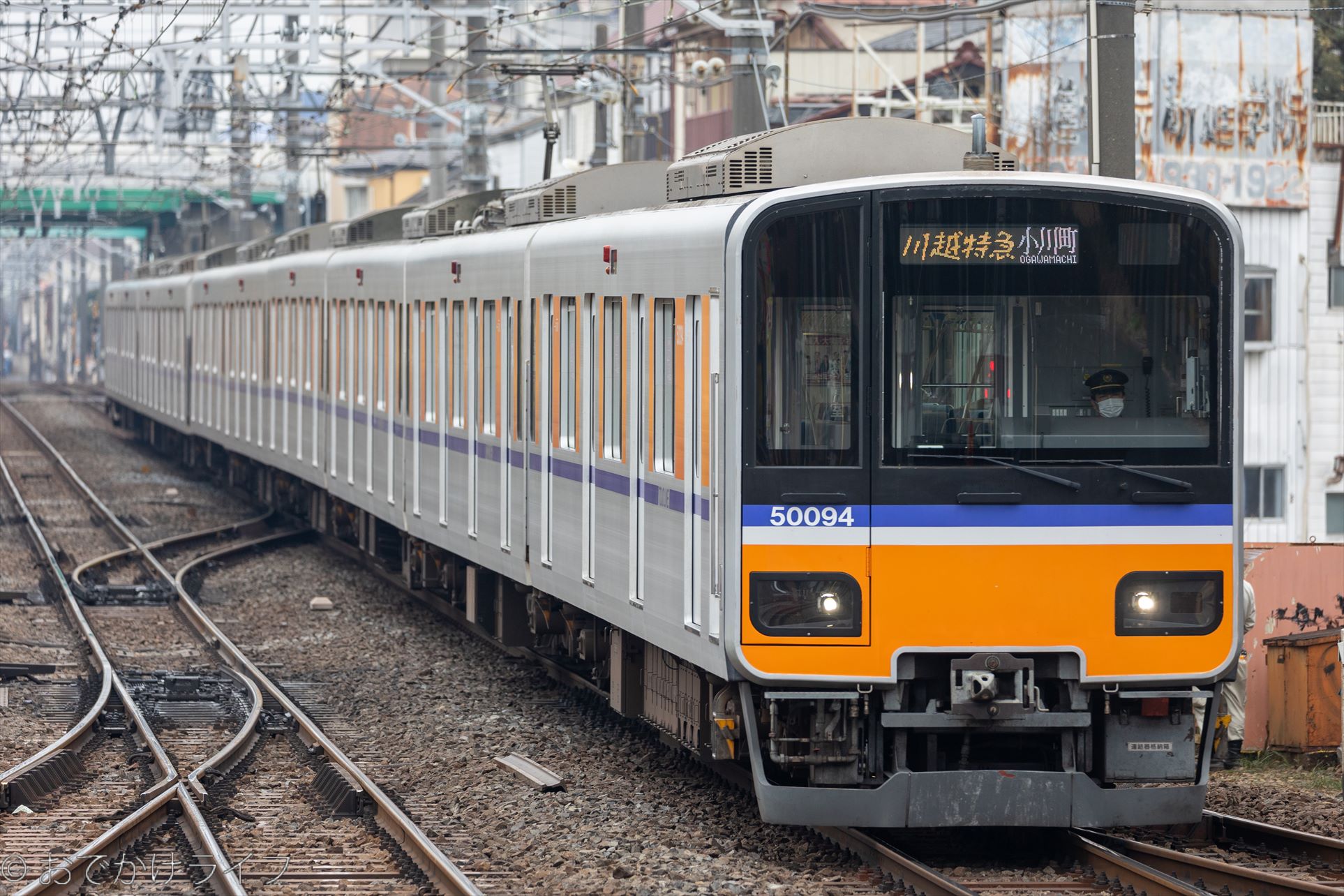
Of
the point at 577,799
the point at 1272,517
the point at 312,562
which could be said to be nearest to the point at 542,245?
the point at 577,799

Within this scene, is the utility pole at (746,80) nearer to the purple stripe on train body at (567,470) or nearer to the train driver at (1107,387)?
the purple stripe on train body at (567,470)

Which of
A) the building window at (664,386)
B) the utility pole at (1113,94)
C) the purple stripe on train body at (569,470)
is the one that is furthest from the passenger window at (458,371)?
the utility pole at (1113,94)

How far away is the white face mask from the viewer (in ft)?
25.8

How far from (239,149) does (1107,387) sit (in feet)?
76.4

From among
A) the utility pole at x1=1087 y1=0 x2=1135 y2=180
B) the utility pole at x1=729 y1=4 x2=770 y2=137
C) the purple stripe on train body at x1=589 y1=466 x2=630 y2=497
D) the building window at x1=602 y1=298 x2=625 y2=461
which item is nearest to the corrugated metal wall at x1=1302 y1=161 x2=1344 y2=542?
the utility pole at x1=729 y1=4 x2=770 y2=137

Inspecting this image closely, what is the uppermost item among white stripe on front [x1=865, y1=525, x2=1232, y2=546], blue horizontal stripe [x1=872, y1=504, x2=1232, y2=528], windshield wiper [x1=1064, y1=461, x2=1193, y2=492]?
windshield wiper [x1=1064, y1=461, x2=1193, y2=492]

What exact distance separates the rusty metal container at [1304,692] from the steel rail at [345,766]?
4.65m

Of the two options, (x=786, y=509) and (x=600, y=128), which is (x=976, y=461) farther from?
(x=600, y=128)

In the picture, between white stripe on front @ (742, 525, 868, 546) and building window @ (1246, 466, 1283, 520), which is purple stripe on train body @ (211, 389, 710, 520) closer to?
white stripe on front @ (742, 525, 868, 546)

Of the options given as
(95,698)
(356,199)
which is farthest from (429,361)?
(356,199)

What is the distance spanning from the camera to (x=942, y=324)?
309 inches

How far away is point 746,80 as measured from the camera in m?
15.2

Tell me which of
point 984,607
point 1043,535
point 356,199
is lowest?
point 984,607

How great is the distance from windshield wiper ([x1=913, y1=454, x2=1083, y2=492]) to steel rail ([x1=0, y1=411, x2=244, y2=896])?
2930mm
